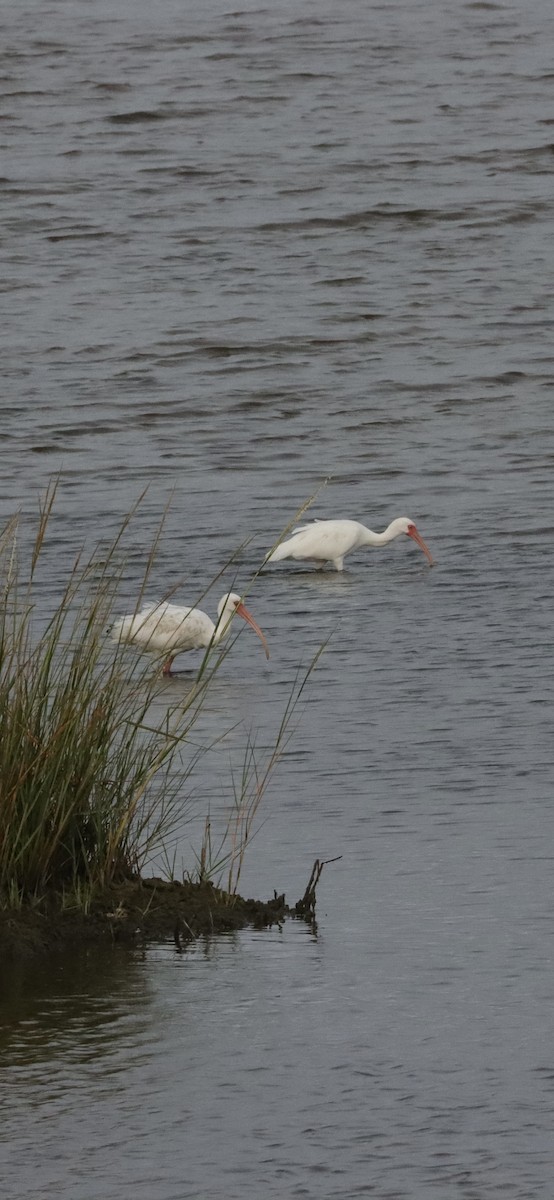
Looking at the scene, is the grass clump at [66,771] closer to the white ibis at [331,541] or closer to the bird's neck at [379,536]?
the bird's neck at [379,536]

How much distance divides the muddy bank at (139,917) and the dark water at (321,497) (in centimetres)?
11

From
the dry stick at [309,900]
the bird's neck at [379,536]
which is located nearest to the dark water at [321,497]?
the dry stick at [309,900]

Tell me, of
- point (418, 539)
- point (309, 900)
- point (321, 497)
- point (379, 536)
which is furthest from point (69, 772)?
point (321, 497)

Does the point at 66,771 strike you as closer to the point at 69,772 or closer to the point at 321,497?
the point at 69,772

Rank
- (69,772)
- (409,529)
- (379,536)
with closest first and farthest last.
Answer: (69,772), (409,529), (379,536)

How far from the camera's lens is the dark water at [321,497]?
464 cm

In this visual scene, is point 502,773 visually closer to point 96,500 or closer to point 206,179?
point 96,500

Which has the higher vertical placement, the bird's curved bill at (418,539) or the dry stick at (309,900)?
the bird's curved bill at (418,539)

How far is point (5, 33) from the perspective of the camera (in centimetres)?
3622

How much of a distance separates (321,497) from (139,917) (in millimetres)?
10914

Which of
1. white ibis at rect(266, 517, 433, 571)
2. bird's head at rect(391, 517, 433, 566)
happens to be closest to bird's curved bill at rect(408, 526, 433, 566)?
bird's head at rect(391, 517, 433, 566)

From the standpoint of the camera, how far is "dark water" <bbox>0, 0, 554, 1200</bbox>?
464cm

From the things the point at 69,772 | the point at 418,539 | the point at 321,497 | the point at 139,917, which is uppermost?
the point at 321,497

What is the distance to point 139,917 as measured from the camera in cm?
584
